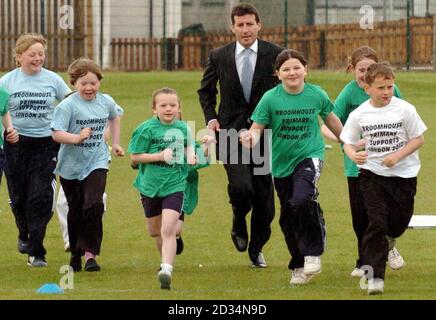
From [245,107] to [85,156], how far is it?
141cm

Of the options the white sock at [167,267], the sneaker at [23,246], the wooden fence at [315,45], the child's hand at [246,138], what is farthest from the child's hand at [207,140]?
the wooden fence at [315,45]

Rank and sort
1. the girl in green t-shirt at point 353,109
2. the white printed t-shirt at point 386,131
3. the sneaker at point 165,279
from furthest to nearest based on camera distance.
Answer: the girl in green t-shirt at point 353,109, the sneaker at point 165,279, the white printed t-shirt at point 386,131

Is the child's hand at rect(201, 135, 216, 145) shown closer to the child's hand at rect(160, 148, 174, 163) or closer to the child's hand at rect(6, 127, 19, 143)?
the child's hand at rect(160, 148, 174, 163)

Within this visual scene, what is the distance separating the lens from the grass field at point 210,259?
10031 mm

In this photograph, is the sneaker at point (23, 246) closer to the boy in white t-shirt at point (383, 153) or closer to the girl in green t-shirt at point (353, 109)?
the girl in green t-shirt at point (353, 109)

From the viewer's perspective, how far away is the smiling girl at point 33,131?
476 inches

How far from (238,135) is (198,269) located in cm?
117

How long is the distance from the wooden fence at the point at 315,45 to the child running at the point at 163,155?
24.1 meters

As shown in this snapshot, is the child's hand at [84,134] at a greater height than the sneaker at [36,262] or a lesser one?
greater

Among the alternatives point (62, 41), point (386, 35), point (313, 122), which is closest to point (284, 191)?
point (313, 122)

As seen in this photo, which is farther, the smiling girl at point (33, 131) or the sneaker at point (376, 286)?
the smiling girl at point (33, 131)

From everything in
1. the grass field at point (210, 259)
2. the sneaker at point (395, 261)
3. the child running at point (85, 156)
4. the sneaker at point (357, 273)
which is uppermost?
the child running at point (85, 156)

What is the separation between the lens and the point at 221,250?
42.5 feet

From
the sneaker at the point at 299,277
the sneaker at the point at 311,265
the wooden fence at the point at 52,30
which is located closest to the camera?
the sneaker at the point at 311,265
